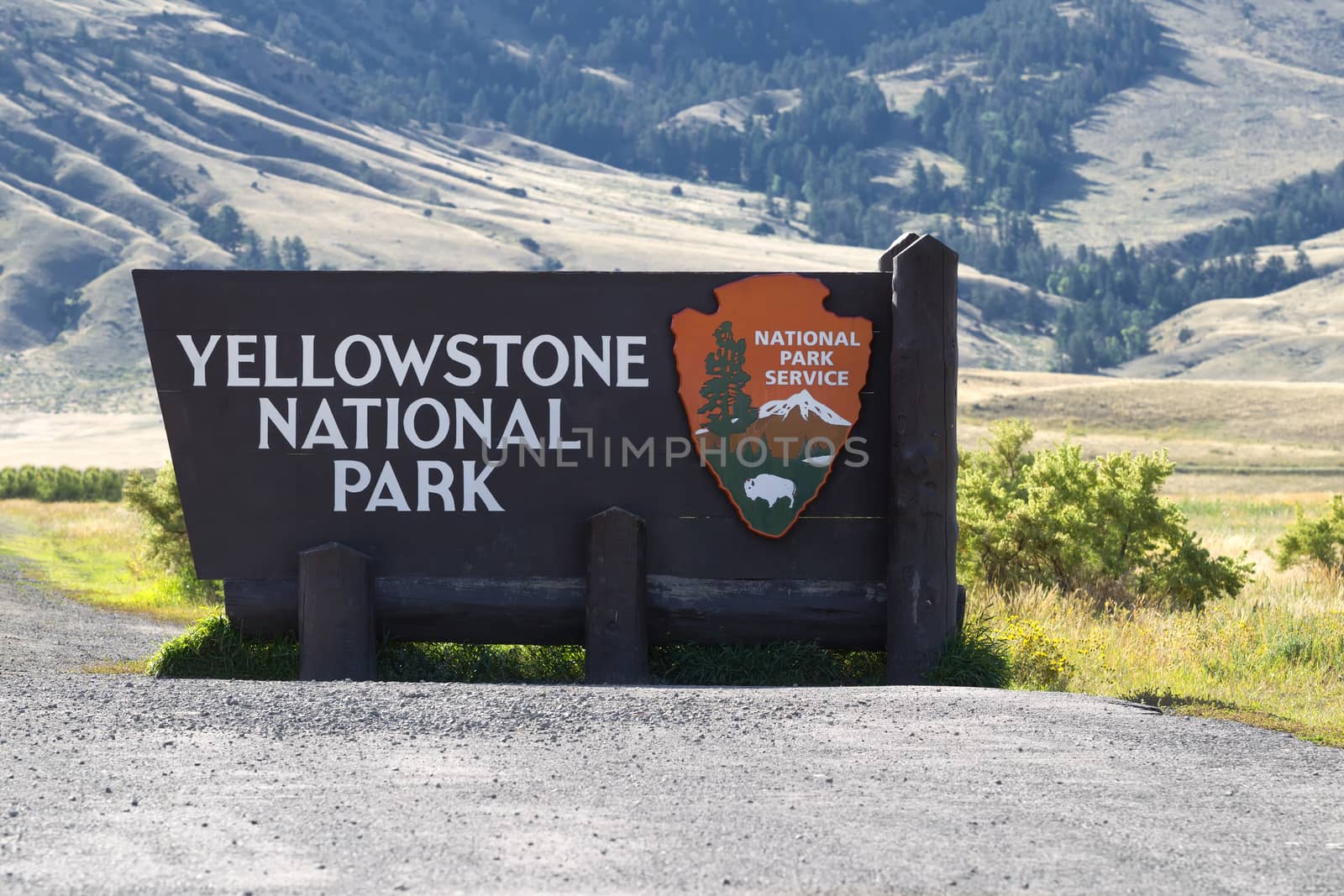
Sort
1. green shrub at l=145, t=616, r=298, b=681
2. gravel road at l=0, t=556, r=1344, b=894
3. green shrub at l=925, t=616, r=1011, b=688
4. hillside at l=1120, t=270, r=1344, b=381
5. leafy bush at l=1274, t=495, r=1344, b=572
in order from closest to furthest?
gravel road at l=0, t=556, r=1344, b=894
green shrub at l=925, t=616, r=1011, b=688
green shrub at l=145, t=616, r=298, b=681
leafy bush at l=1274, t=495, r=1344, b=572
hillside at l=1120, t=270, r=1344, b=381

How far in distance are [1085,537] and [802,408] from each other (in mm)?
5451

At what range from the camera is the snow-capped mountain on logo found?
332 inches

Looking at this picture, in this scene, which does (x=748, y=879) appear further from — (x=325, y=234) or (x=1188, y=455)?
(x=325, y=234)

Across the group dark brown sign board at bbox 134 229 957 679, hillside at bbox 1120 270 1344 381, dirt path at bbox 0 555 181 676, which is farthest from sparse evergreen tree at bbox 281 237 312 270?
dark brown sign board at bbox 134 229 957 679

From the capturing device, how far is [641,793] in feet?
17.1

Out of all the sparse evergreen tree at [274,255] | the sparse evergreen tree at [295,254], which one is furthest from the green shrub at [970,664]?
the sparse evergreen tree at [274,255]

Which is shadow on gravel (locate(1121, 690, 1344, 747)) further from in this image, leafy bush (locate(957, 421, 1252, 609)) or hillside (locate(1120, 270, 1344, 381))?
Answer: hillside (locate(1120, 270, 1344, 381))

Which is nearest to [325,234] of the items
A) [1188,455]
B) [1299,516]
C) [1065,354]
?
[1065,354]

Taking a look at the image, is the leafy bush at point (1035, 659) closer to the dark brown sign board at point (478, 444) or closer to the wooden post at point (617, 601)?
the dark brown sign board at point (478, 444)

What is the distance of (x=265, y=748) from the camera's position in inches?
229

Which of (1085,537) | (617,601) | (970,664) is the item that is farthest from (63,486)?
(970,664)

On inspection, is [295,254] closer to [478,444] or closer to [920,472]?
[478,444]

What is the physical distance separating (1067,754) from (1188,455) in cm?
6986

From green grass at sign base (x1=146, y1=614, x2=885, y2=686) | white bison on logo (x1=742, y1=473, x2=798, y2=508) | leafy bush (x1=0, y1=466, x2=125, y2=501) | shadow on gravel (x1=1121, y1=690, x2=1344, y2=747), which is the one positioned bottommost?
leafy bush (x1=0, y1=466, x2=125, y2=501)
